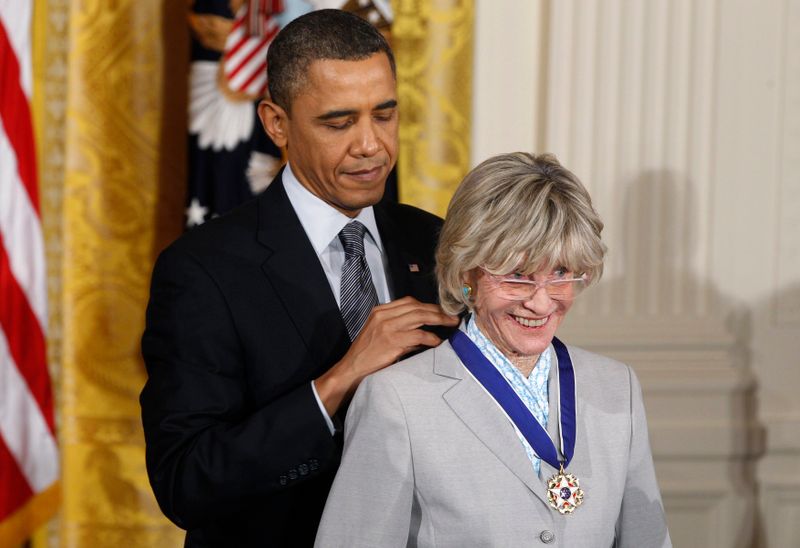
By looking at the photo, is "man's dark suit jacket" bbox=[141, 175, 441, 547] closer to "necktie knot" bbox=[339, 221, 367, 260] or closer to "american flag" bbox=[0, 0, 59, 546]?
"necktie knot" bbox=[339, 221, 367, 260]

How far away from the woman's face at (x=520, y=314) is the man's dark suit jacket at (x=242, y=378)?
384 millimetres

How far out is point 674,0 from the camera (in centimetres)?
351

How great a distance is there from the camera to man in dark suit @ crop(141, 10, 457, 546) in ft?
6.47

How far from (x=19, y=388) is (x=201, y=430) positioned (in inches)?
59.4

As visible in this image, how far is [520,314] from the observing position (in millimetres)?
1759

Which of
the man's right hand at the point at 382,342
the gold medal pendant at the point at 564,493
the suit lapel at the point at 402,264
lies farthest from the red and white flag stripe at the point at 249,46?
the gold medal pendant at the point at 564,493

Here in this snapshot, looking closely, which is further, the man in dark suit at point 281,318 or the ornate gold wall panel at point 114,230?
the ornate gold wall panel at point 114,230

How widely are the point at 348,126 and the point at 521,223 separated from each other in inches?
20.6

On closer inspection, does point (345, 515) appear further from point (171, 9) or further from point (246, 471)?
point (171, 9)

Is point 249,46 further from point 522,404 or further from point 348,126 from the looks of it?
point 522,404

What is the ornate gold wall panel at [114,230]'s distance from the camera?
3709 mm

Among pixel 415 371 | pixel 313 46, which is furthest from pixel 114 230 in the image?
pixel 415 371

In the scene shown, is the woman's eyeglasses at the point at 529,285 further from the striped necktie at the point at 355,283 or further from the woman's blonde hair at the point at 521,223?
the striped necktie at the point at 355,283

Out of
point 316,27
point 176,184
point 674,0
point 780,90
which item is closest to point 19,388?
point 176,184
